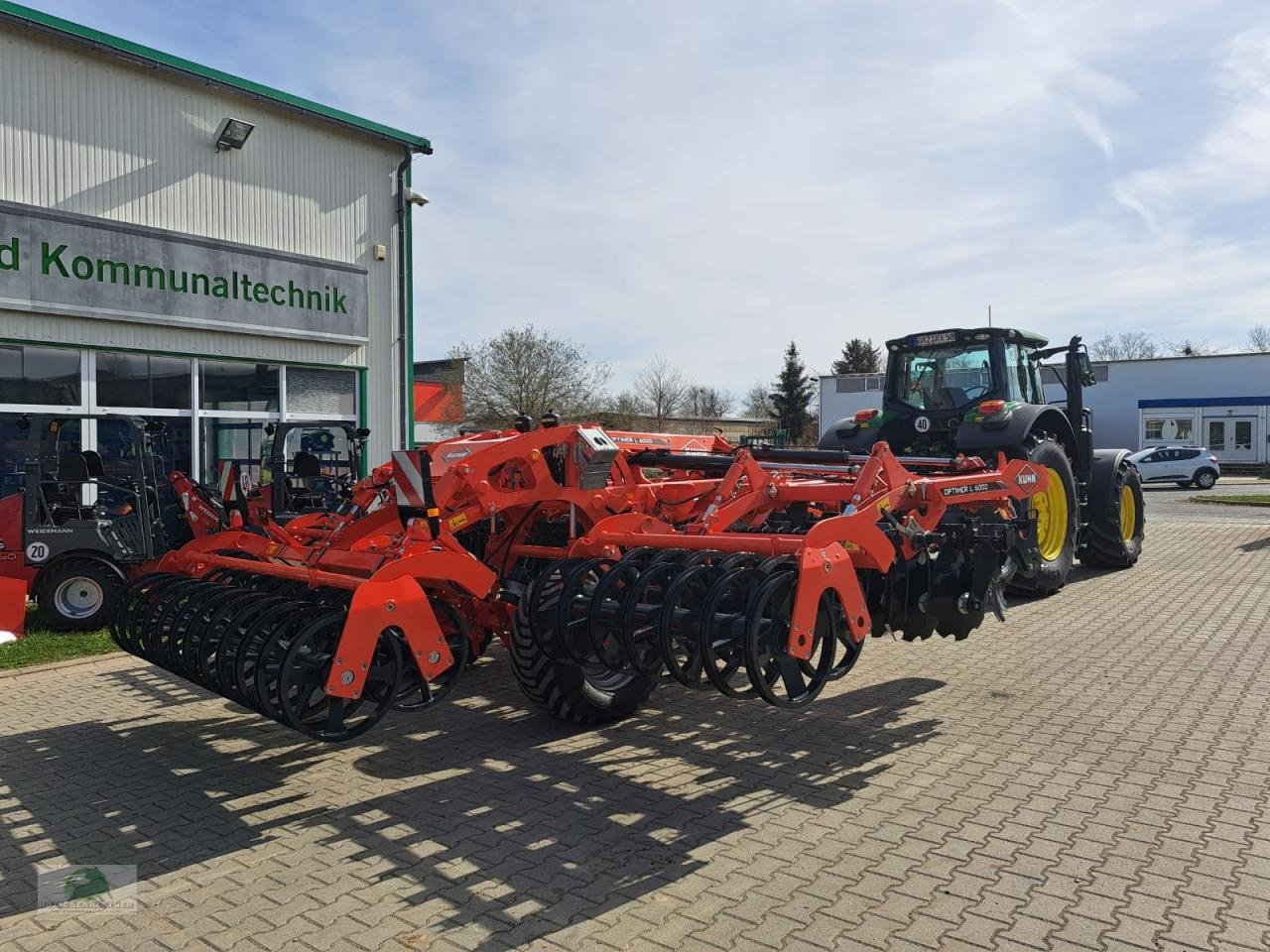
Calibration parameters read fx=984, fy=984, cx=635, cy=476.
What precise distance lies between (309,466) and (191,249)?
383 cm

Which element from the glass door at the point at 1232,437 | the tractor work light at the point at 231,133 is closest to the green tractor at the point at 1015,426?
the tractor work light at the point at 231,133

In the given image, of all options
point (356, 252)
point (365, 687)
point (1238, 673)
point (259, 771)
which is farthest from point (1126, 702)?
point (356, 252)

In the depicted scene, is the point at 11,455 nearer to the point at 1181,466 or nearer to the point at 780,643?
the point at 780,643

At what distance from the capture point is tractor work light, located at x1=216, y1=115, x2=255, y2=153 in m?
11.7

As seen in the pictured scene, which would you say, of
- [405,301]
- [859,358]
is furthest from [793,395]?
[405,301]

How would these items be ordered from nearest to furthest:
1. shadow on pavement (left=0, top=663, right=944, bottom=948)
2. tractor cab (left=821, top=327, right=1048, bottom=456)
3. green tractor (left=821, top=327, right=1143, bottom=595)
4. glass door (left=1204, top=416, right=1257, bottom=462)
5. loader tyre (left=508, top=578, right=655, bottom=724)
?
shadow on pavement (left=0, top=663, right=944, bottom=948), loader tyre (left=508, top=578, right=655, bottom=724), green tractor (left=821, top=327, right=1143, bottom=595), tractor cab (left=821, top=327, right=1048, bottom=456), glass door (left=1204, top=416, right=1257, bottom=462)

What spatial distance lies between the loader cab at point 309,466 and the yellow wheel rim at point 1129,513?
906 centimetres

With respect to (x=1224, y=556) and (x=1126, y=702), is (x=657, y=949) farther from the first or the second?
(x=1224, y=556)

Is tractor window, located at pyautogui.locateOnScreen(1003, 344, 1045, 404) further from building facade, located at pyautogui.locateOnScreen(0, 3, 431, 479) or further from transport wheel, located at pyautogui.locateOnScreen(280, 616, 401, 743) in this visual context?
building facade, located at pyautogui.locateOnScreen(0, 3, 431, 479)

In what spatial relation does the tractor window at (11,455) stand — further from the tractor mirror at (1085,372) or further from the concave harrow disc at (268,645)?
the tractor mirror at (1085,372)

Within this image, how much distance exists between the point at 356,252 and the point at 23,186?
4.12 meters

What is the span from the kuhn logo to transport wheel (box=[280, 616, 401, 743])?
13.7ft

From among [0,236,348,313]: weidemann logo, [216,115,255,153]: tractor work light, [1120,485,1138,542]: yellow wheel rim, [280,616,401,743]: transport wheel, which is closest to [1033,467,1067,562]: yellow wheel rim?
[1120,485,1138,542]: yellow wheel rim

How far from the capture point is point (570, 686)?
5.62 metres
